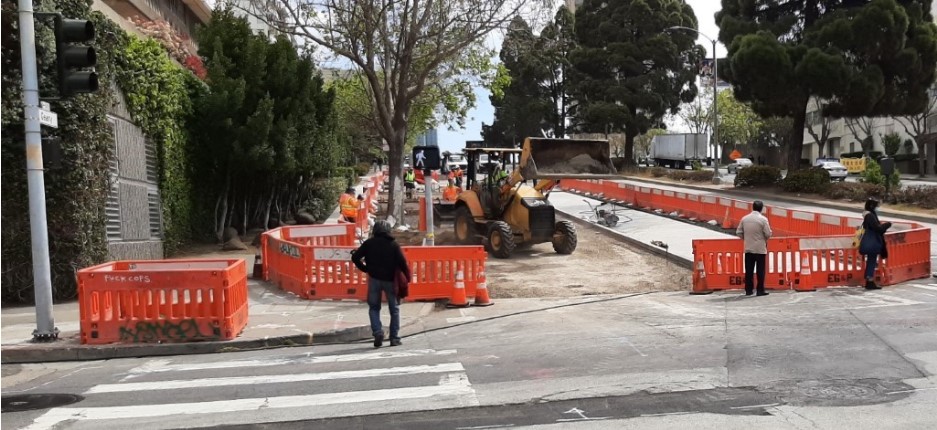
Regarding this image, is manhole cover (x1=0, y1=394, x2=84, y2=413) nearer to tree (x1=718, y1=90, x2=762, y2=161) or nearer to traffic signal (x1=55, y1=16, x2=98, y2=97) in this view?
traffic signal (x1=55, y1=16, x2=98, y2=97)

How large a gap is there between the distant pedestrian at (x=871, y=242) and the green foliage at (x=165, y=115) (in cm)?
1354

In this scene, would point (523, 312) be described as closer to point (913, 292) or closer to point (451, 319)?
point (451, 319)

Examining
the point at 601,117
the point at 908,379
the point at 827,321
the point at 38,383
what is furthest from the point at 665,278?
the point at 601,117

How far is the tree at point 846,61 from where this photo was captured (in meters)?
35.0

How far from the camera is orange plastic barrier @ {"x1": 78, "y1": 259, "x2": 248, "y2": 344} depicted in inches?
354

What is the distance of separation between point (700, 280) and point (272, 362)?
7.49 meters

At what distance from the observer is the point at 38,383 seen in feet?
25.0

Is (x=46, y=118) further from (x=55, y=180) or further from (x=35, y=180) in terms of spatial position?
(x=55, y=180)

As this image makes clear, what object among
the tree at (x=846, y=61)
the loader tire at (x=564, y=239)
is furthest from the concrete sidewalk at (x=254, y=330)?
the tree at (x=846, y=61)

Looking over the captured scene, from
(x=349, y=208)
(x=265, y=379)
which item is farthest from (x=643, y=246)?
(x=265, y=379)

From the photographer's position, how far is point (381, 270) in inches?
358

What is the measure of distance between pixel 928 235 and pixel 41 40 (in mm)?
14827

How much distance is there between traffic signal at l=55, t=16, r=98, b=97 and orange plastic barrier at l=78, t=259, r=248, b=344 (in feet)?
6.90

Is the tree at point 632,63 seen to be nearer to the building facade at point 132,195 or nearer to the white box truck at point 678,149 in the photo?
the white box truck at point 678,149
